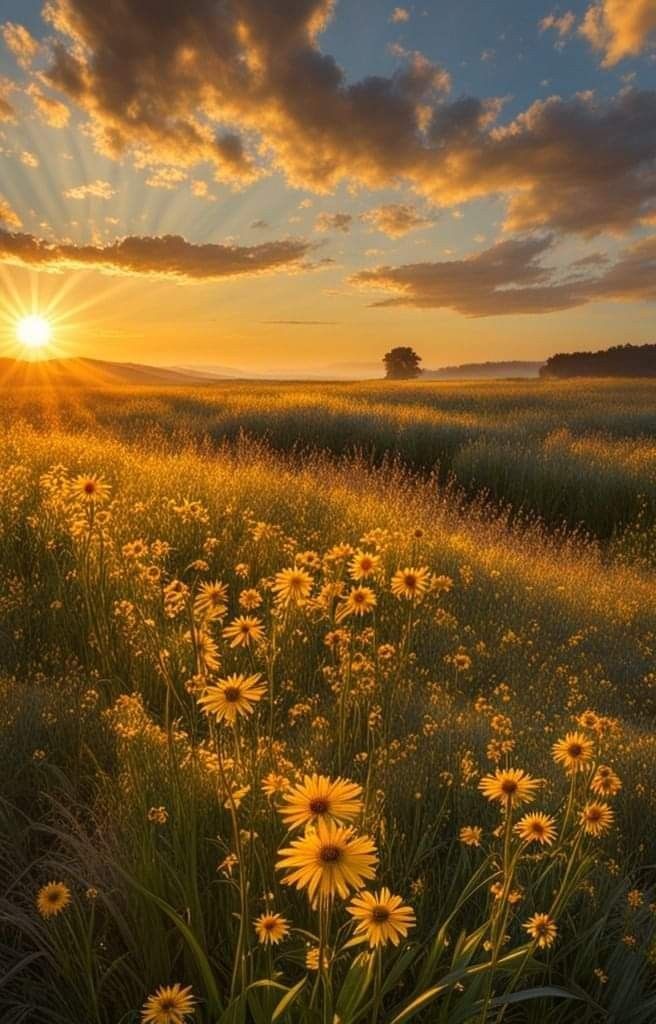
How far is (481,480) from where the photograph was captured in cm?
1448

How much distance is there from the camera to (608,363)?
88.1 meters

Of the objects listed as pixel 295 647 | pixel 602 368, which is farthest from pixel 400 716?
pixel 602 368

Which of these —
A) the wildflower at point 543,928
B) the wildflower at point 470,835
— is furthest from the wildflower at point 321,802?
the wildflower at point 470,835

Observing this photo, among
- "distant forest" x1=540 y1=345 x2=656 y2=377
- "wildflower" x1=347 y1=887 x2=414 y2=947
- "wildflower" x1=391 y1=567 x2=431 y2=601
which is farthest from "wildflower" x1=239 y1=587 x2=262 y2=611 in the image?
"distant forest" x1=540 y1=345 x2=656 y2=377

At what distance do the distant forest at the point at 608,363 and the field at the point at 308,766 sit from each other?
83.8 m

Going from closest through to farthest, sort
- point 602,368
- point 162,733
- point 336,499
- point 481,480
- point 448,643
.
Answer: point 162,733, point 448,643, point 336,499, point 481,480, point 602,368

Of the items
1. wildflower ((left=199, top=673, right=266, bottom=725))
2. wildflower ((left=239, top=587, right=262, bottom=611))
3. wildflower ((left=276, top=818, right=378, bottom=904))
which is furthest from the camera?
wildflower ((left=239, top=587, right=262, bottom=611))

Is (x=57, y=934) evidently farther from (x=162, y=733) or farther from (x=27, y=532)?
(x=27, y=532)

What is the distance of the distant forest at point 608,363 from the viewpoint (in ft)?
276

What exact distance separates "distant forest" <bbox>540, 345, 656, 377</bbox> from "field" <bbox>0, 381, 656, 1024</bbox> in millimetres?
83821

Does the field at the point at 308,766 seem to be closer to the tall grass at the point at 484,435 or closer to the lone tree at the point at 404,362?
the tall grass at the point at 484,435

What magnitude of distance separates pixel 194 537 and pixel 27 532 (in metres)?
1.44

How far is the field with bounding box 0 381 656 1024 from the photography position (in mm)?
1780

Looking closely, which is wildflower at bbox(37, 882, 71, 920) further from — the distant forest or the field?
the distant forest
